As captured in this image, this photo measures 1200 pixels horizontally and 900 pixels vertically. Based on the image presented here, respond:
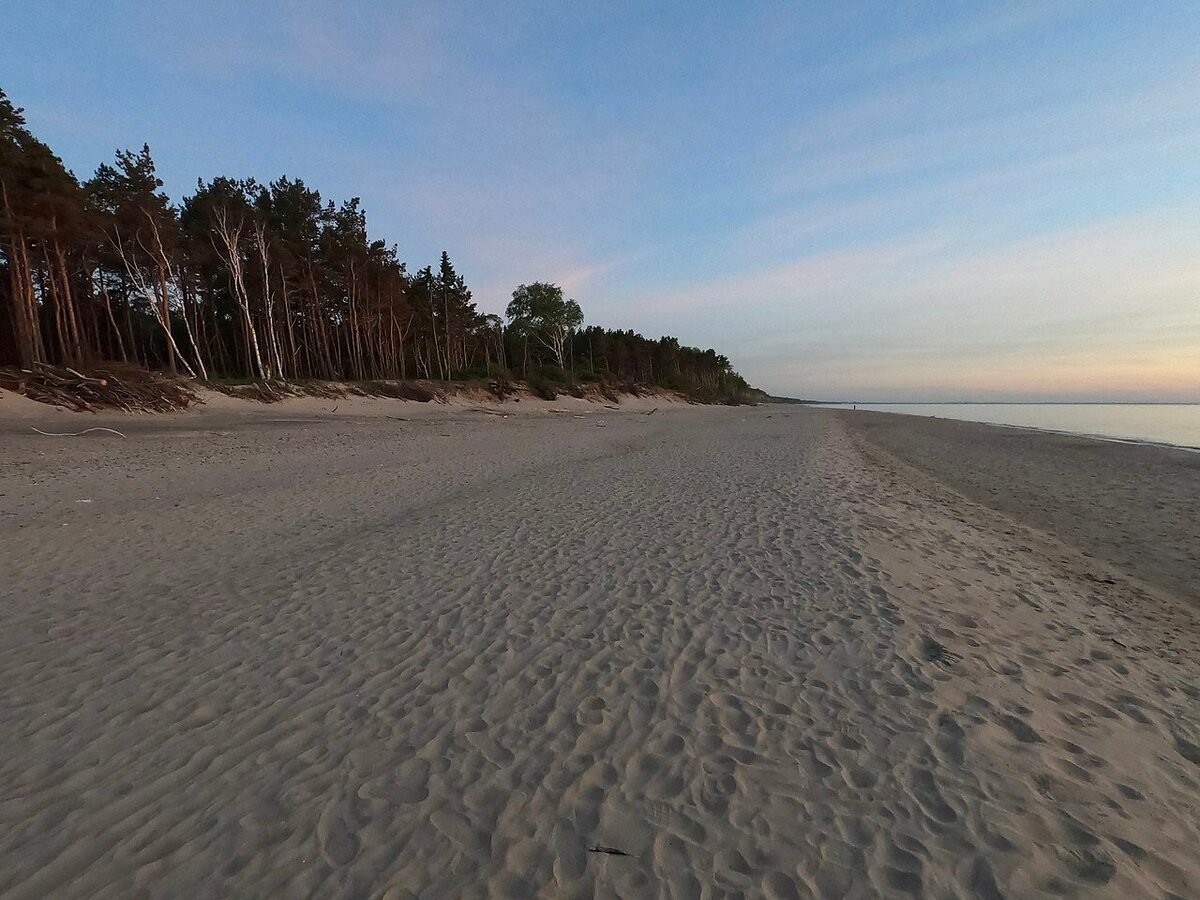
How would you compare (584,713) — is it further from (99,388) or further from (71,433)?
(99,388)

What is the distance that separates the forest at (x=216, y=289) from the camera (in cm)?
2542

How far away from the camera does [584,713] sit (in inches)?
152

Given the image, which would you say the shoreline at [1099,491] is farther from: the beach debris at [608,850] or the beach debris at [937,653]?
the beach debris at [608,850]

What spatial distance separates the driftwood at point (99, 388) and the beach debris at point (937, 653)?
27811 millimetres

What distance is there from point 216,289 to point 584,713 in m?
46.0

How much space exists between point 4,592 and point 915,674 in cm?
928

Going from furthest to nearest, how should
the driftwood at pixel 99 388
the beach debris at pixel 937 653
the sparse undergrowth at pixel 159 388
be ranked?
the sparse undergrowth at pixel 159 388 → the driftwood at pixel 99 388 → the beach debris at pixel 937 653

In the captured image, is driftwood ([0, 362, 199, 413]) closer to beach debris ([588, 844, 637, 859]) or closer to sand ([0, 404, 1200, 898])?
sand ([0, 404, 1200, 898])

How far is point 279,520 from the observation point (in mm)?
9016

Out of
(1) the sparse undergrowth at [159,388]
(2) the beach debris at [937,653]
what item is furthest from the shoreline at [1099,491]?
(1) the sparse undergrowth at [159,388]

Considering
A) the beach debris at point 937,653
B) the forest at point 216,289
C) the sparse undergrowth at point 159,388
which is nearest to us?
the beach debris at point 937,653

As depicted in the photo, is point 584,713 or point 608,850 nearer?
point 608,850

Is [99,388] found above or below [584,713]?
above

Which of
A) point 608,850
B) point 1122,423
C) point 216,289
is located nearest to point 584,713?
point 608,850
